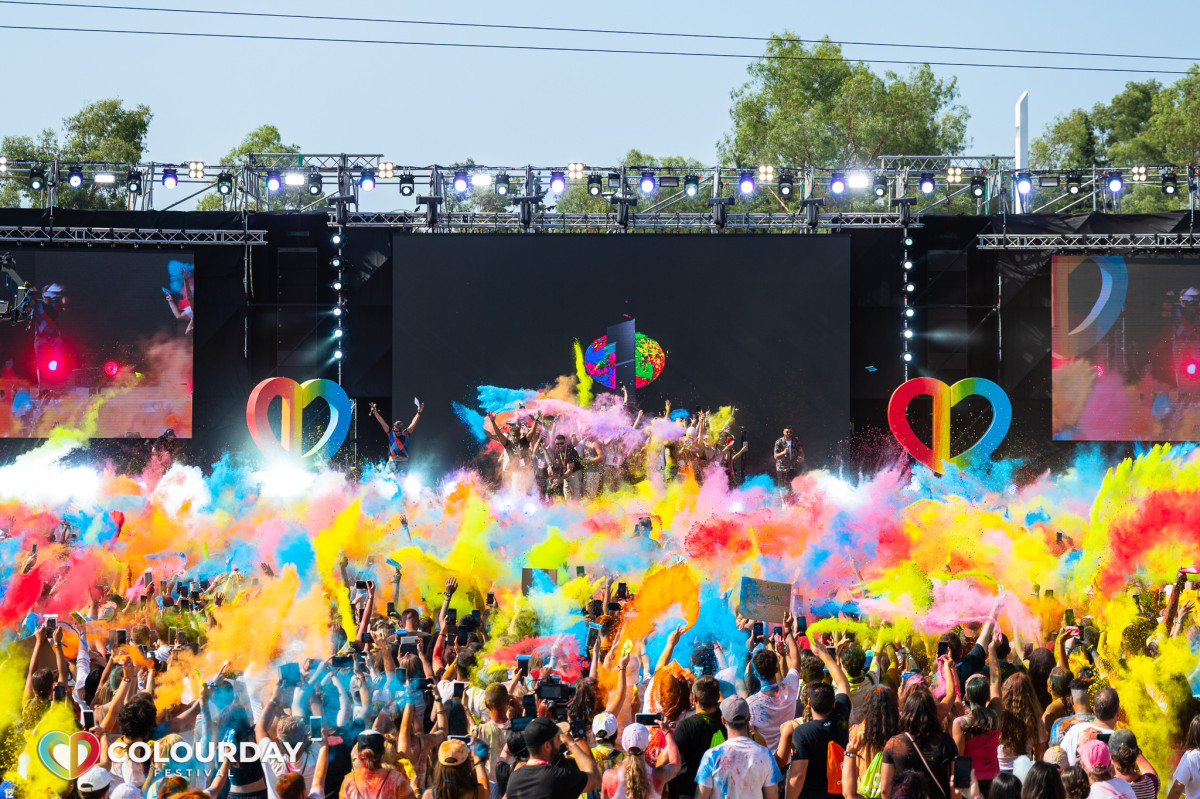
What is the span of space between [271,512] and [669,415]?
244 inches

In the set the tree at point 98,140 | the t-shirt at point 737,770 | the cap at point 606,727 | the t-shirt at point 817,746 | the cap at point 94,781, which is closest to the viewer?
the cap at point 94,781

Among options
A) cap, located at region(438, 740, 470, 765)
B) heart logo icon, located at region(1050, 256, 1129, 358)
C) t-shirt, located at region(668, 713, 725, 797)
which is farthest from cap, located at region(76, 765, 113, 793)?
heart logo icon, located at region(1050, 256, 1129, 358)

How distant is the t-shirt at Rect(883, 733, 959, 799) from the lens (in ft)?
13.6

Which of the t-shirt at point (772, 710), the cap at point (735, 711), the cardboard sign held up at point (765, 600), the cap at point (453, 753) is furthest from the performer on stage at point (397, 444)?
the cap at point (453, 753)

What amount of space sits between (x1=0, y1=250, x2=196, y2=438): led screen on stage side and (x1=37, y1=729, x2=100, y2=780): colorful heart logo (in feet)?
44.2

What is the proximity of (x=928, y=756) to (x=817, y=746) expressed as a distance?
515 millimetres

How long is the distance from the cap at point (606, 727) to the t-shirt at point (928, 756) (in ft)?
→ 3.17

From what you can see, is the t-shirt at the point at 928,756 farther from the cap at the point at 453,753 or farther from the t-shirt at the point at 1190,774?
the cap at the point at 453,753

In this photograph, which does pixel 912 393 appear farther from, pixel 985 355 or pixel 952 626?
pixel 952 626

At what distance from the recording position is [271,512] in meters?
13.7

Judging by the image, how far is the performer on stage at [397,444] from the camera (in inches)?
668

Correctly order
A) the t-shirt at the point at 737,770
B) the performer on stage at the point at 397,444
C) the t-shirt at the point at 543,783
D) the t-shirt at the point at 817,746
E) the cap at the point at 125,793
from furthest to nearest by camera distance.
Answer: the performer on stage at the point at 397,444 < the t-shirt at the point at 817,746 < the t-shirt at the point at 737,770 < the t-shirt at the point at 543,783 < the cap at the point at 125,793

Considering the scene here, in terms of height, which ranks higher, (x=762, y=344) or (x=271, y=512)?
(x=762, y=344)

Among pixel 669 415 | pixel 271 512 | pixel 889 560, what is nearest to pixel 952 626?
pixel 889 560
